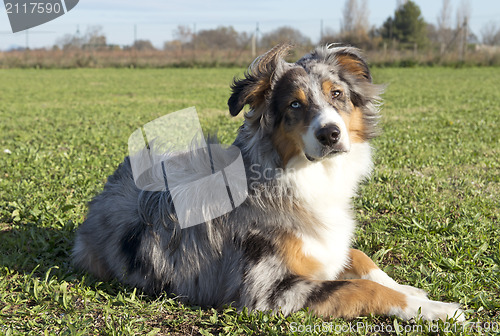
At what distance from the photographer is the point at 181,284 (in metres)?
3.96

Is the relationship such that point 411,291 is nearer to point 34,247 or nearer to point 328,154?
point 328,154

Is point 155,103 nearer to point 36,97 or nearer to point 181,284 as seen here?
point 36,97

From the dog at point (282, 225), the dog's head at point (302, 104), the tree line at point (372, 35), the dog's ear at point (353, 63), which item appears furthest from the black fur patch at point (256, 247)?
the tree line at point (372, 35)

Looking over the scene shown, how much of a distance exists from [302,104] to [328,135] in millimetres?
377

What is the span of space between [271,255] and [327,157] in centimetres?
88

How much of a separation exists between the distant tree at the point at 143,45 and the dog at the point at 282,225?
1746 inches

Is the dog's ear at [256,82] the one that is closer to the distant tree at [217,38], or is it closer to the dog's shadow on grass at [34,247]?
the dog's shadow on grass at [34,247]

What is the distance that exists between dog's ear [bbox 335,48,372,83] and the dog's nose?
927mm

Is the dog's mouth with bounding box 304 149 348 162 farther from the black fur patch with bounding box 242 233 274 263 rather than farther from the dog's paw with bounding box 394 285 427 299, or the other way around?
the dog's paw with bounding box 394 285 427 299

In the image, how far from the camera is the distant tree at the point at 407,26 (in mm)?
50688

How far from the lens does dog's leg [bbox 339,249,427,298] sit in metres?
4.04

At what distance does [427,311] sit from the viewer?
3.50m

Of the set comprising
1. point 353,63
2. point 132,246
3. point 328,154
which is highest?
point 353,63

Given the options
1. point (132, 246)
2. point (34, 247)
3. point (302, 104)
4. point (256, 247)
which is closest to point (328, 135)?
point (302, 104)
